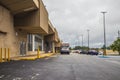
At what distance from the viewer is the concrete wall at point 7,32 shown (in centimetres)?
2557

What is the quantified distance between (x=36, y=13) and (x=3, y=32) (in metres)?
7.32

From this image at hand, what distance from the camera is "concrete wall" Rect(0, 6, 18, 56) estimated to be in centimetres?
2557

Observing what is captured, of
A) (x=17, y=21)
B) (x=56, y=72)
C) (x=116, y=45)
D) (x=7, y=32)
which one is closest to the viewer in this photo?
(x=56, y=72)

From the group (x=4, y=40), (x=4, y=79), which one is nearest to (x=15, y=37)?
(x=4, y=40)

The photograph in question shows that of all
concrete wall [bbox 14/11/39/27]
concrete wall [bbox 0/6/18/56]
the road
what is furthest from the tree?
the road

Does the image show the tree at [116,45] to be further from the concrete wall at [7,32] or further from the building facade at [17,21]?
the concrete wall at [7,32]

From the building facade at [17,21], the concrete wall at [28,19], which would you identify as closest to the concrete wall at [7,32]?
Result: the building facade at [17,21]

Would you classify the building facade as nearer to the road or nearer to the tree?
the road

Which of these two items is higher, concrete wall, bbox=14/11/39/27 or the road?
concrete wall, bbox=14/11/39/27

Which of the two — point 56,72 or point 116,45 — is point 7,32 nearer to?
point 56,72

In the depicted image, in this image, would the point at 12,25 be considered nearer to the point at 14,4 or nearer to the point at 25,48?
the point at 14,4

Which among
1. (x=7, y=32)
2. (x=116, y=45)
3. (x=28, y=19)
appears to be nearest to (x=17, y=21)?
(x=28, y=19)

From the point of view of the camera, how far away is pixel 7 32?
27547 mm

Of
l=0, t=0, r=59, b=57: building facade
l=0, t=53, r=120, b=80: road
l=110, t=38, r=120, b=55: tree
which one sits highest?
l=0, t=0, r=59, b=57: building facade
